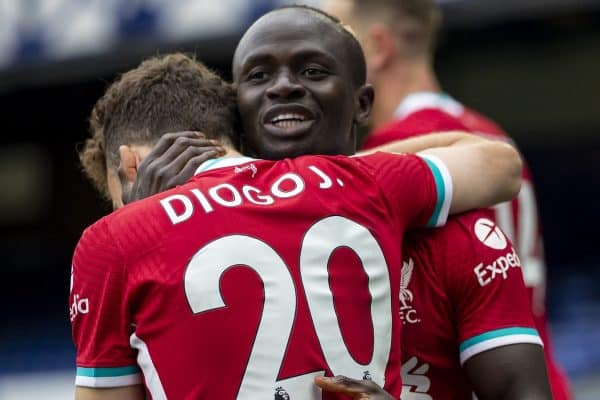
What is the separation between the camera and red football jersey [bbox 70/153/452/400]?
2.07m

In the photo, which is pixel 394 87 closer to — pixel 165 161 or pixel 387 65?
pixel 387 65

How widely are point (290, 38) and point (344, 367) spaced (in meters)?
0.78

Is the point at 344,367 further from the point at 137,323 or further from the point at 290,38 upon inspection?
the point at 290,38

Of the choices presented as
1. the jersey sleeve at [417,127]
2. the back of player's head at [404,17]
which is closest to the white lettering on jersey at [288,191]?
the jersey sleeve at [417,127]

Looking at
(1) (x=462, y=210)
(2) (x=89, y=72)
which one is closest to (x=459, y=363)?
(1) (x=462, y=210)

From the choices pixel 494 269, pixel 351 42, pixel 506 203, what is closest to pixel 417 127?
pixel 506 203

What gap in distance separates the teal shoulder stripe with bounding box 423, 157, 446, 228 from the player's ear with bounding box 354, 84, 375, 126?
13.5 inches

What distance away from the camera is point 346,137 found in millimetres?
2582

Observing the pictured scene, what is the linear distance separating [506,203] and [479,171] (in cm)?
123

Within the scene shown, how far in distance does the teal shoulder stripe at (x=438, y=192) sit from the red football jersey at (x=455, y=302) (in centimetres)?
6

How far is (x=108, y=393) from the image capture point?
6.95ft

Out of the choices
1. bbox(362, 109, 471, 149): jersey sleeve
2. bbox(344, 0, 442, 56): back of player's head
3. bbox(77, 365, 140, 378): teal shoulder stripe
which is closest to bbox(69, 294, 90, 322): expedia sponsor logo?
bbox(77, 365, 140, 378): teal shoulder stripe

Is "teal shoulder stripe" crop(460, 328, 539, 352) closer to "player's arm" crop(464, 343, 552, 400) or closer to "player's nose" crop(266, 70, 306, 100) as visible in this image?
"player's arm" crop(464, 343, 552, 400)

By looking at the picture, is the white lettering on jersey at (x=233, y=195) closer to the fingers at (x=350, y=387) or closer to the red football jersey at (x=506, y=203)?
the fingers at (x=350, y=387)
